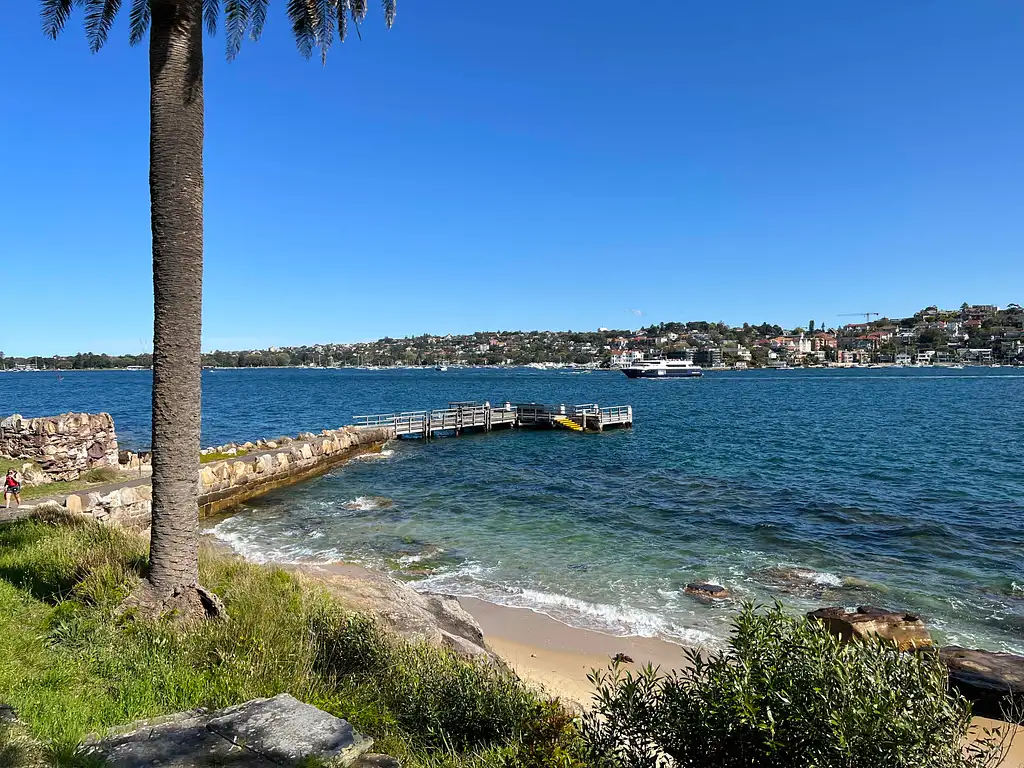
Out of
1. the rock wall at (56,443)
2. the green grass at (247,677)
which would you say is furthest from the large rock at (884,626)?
the rock wall at (56,443)

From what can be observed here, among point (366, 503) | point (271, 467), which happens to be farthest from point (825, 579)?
point (271, 467)

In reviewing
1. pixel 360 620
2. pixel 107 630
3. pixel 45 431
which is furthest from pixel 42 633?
pixel 45 431

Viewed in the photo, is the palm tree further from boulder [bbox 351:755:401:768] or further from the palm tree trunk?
boulder [bbox 351:755:401:768]

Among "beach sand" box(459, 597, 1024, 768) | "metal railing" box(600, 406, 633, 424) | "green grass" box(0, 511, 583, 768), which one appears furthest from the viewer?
"metal railing" box(600, 406, 633, 424)

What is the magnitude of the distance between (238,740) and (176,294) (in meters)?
4.83

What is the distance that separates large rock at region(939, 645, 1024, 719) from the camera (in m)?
8.41

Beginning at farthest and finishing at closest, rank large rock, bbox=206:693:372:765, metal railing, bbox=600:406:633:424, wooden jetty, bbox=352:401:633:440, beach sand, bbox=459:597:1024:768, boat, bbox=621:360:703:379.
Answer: boat, bbox=621:360:703:379, metal railing, bbox=600:406:633:424, wooden jetty, bbox=352:401:633:440, beach sand, bbox=459:597:1024:768, large rock, bbox=206:693:372:765

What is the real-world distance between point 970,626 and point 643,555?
6.69 metres

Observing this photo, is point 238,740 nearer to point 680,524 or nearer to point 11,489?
point 11,489

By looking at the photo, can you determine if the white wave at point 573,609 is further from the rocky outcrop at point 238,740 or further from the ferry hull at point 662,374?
the ferry hull at point 662,374

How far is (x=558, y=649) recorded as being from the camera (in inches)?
410

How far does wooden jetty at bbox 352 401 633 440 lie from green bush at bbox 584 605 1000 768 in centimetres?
3702

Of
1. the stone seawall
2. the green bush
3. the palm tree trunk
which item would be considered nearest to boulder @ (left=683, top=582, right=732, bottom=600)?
the green bush

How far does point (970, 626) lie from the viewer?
1137 cm
